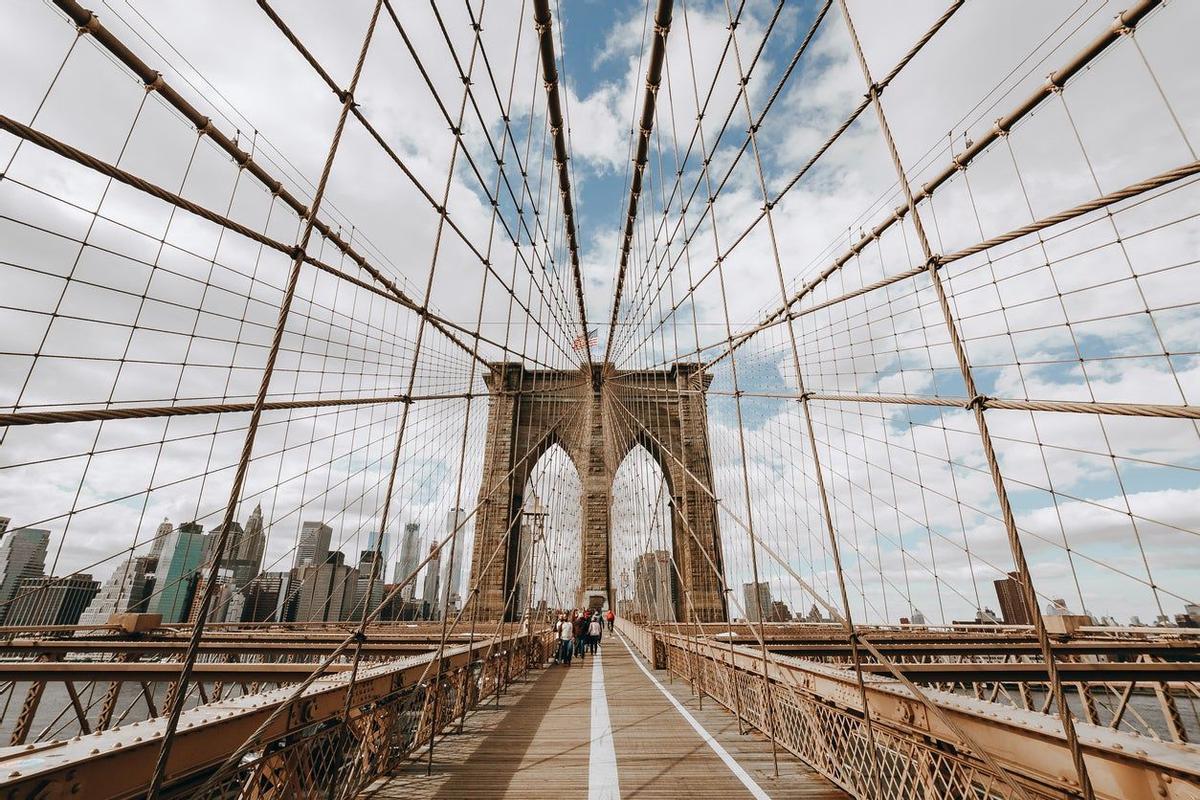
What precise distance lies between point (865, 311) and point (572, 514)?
1707 cm

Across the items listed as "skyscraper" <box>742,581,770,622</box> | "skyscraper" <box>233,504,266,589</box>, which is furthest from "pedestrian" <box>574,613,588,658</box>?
"skyscraper" <box>233,504,266,589</box>

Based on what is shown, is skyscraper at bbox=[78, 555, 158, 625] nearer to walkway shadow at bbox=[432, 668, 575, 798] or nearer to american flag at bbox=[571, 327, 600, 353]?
walkway shadow at bbox=[432, 668, 575, 798]

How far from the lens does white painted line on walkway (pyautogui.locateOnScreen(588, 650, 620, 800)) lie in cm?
297

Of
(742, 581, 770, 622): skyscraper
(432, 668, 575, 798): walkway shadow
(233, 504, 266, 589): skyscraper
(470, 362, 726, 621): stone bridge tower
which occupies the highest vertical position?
(470, 362, 726, 621): stone bridge tower

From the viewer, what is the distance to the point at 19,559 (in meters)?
5.80

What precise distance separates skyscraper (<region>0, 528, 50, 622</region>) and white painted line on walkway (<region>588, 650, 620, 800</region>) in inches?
244

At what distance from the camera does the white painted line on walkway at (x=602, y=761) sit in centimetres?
297

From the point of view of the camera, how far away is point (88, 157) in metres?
2.28

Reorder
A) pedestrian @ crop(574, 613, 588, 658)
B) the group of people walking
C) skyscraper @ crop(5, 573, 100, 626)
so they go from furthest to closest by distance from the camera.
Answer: pedestrian @ crop(574, 613, 588, 658) → the group of people walking → skyscraper @ crop(5, 573, 100, 626)

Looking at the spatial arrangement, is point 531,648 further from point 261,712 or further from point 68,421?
point 68,421

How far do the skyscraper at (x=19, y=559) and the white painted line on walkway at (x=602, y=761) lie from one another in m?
6.19

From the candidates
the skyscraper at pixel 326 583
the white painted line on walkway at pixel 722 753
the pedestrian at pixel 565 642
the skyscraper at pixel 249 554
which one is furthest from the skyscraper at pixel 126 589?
the pedestrian at pixel 565 642

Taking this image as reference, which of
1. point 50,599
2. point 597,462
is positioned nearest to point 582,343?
point 597,462

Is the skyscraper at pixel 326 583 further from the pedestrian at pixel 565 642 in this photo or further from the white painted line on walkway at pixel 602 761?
the white painted line on walkway at pixel 602 761
